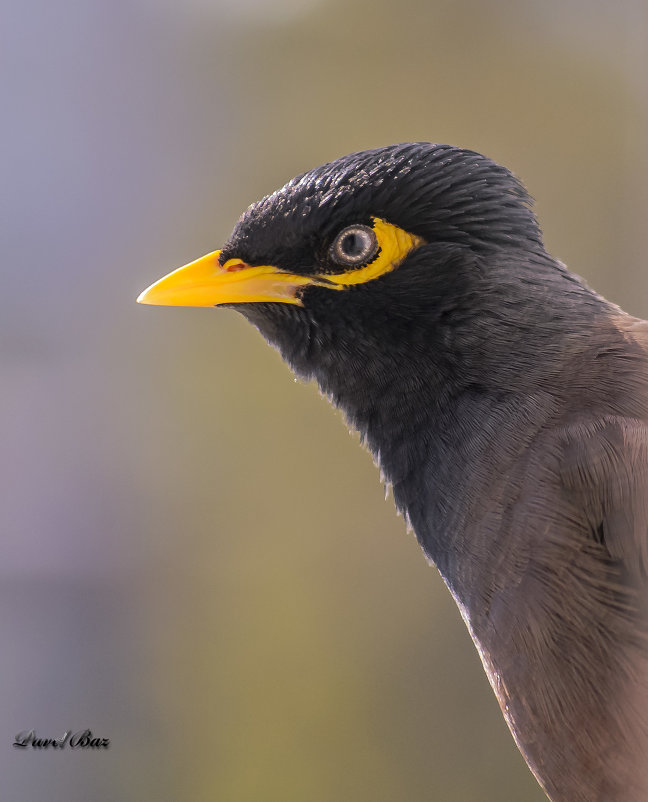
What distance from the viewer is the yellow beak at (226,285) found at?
1.39 meters

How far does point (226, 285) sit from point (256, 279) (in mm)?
53

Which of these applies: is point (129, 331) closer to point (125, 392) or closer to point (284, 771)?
point (125, 392)

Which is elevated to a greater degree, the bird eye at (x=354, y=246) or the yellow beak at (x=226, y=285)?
the bird eye at (x=354, y=246)

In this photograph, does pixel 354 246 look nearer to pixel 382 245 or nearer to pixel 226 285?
pixel 382 245

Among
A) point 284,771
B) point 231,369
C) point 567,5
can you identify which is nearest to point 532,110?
point 567,5

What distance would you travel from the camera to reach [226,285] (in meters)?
1.42

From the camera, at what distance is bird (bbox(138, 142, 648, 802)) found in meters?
1.10
